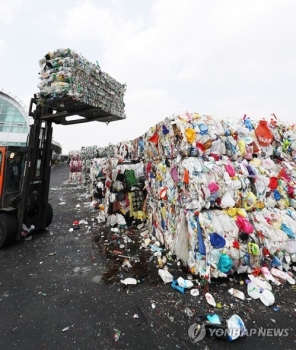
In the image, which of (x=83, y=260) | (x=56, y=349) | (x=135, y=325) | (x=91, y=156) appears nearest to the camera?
(x=56, y=349)

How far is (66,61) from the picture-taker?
3373 mm

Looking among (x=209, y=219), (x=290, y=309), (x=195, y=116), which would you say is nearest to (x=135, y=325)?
(x=209, y=219)

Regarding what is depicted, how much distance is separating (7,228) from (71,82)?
3306 mm

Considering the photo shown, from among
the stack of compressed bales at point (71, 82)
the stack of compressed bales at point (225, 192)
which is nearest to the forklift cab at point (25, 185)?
the stack of compressed bales at point (71, 82)

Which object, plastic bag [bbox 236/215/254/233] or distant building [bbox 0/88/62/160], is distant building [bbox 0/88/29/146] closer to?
distant building [bbox 0/88/62/160]

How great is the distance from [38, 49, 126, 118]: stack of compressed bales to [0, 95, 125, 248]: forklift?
0.15 metres

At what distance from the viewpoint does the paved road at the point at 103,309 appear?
79.3 inches

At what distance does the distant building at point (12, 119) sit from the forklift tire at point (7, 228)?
26.3 m

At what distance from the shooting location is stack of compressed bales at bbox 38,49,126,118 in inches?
132

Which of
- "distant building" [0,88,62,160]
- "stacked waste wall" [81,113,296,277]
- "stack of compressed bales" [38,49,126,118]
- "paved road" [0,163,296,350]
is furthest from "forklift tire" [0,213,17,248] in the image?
"distant building" [0,88,62,160]

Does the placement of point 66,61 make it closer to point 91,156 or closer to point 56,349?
point 56,349

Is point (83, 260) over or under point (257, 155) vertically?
under

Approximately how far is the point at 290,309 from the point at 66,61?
487cm

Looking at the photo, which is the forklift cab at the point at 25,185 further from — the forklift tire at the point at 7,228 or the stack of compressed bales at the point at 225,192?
the stack of compressed bales at the point at 225,192
